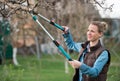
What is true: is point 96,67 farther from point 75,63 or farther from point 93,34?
point 93,34

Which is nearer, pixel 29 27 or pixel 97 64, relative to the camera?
pixel 97 64

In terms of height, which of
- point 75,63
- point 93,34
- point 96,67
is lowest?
point 96,67

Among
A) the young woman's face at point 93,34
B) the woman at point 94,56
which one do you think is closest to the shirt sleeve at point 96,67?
the woman at point 94,56

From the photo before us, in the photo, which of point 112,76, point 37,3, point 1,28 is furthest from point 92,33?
point 1,28

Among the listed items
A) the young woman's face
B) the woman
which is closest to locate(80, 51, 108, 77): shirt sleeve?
the woman

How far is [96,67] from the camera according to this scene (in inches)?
278

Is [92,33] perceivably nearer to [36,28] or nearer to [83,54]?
[83,54]

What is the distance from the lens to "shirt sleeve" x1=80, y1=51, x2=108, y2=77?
22.8 ft

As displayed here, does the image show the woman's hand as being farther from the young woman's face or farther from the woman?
the young woman's face

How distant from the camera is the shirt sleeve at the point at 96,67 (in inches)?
273

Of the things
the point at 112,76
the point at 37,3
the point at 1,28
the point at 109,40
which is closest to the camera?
the point at 37,3

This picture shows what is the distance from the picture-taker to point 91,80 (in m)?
7.32

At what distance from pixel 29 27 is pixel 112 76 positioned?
14.3 meters

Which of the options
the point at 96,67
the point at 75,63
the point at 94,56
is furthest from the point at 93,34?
the point at 75,63
